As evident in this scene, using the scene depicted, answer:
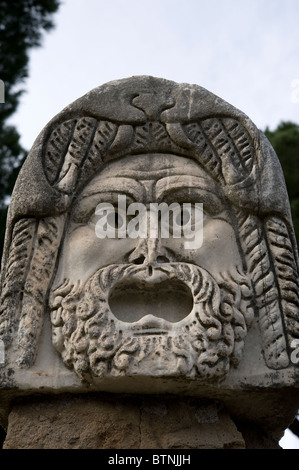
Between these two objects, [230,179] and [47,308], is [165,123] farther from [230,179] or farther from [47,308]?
[47,308]

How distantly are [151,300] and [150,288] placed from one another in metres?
0.06

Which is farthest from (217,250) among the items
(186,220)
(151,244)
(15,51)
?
(15,51)

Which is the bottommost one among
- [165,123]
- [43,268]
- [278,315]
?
[278,315]

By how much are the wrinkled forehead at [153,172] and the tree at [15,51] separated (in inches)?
125

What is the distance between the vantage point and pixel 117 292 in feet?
10.4

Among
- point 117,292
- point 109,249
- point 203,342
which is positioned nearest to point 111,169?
point 109,249

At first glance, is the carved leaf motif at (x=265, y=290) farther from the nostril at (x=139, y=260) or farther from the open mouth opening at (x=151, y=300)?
the nostril at (x=139, y=260)

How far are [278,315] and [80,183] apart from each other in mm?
1110

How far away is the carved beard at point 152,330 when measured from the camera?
114 inches

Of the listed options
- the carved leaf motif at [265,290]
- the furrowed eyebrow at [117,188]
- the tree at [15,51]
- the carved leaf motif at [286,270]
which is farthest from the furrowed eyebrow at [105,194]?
the tree at [15,51]

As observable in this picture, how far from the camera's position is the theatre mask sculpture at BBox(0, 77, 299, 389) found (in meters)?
2.98

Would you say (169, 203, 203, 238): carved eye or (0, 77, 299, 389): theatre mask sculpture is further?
(169, 203, 203, 238): carved eye

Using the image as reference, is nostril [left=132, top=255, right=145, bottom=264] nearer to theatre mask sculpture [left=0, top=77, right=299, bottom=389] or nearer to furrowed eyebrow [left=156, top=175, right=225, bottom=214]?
theatre mask sculpture [left=0, top=77, right=299, bottom=389]

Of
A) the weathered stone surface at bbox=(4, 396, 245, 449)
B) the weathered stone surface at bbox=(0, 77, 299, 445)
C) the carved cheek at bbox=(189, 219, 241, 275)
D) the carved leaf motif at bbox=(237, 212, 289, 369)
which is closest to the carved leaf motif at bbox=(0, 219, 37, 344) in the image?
the weathered stone surface at bbox=(0, 77, 299, 445)
